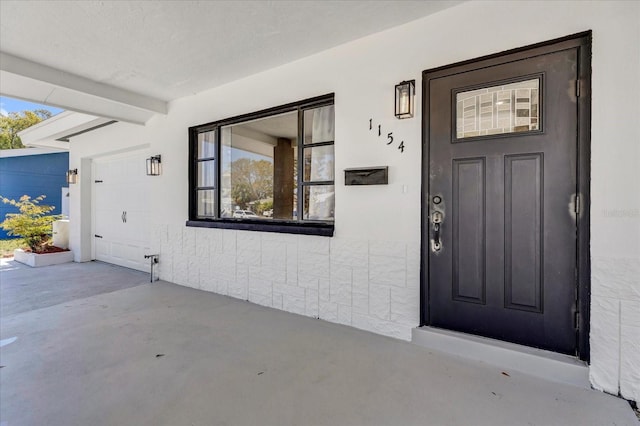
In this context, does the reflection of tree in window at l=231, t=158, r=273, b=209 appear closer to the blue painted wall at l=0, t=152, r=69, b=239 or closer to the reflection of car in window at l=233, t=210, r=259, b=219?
the reflection of car in window at l=233, t=210, r=259, b=219

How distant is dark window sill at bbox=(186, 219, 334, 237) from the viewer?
3217 millimetres

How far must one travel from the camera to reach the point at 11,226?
6.70m

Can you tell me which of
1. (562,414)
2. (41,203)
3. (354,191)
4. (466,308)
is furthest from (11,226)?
(562,414)

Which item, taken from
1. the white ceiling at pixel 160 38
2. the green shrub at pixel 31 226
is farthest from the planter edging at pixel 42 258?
the white ceiling at pixel 160 38

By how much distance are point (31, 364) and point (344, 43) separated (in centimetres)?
366

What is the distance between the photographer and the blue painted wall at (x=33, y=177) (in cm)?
1026

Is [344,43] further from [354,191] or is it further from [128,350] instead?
[128,350]

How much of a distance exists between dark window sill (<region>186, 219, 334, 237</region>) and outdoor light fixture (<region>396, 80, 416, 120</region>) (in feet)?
4.11

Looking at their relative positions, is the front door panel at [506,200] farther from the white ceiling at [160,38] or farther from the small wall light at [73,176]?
the small wall light at [73,176]

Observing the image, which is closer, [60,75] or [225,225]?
[60,75]

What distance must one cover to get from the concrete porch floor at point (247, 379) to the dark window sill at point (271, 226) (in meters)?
0.91

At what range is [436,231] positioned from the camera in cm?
260

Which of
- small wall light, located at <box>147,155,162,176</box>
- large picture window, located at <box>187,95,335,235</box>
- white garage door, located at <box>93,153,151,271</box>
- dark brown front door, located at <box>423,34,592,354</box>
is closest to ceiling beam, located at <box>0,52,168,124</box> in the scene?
small wall light, located at <box>147,155,162,176</box>

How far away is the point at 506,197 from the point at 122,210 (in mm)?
6399
